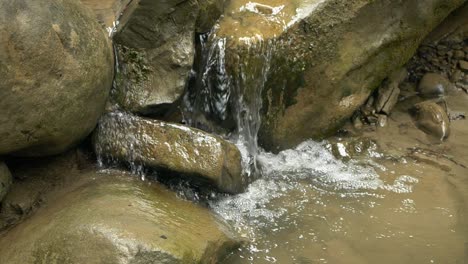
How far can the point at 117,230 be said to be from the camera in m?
3.01

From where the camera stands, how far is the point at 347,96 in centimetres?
515

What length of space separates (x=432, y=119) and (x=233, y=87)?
6.92 feet

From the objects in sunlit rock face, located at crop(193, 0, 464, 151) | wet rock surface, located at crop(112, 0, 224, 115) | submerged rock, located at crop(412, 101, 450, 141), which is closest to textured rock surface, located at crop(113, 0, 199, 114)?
wet rock surface, located at crop(112, 0, 224, 115)

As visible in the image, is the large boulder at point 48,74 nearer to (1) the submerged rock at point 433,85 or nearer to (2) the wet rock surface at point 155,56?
(2) the wet rock surface at point 155,56

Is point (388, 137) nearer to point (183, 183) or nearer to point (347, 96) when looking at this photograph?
point (347, 96)

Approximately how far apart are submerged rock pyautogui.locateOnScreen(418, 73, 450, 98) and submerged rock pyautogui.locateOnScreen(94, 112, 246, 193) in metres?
2.81

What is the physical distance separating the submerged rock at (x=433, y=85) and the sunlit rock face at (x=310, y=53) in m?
0.69

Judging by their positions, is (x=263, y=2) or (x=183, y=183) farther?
(x=263, y=2)

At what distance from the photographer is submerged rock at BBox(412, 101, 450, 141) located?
519 centimetres

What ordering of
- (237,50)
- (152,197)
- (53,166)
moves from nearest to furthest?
(152,197) → (53,166) → (237,50)

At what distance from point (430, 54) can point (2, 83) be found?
467cm

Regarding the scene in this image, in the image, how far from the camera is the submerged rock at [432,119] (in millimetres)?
5188

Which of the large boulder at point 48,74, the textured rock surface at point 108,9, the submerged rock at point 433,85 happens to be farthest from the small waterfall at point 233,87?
the submerged rock at point 433,85

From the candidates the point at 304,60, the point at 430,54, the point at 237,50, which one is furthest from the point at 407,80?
the point at 237,50
